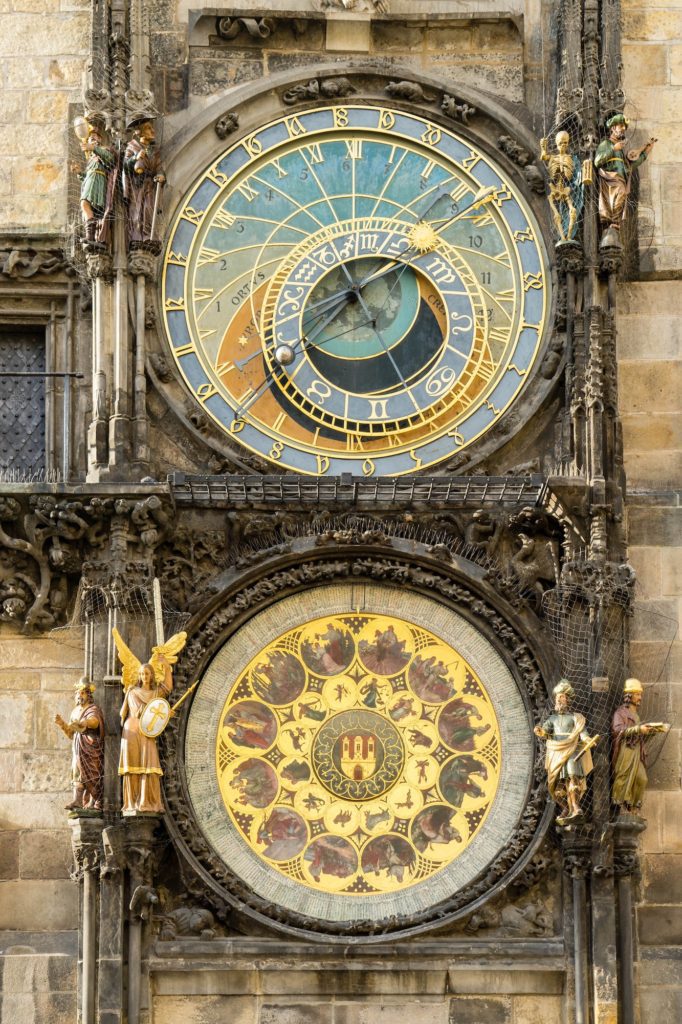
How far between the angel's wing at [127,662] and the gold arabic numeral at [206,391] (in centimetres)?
152

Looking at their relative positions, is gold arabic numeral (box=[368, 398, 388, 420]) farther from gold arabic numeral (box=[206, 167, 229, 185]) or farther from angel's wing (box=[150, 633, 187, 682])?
angel's wing (box=[150, 633, 187, 682])

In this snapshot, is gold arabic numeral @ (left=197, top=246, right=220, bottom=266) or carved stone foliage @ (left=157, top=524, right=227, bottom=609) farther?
gold arabic numeral @ (left=197, top=246, right=220, bottom=266)

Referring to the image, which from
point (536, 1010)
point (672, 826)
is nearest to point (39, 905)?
point (536, 1010)

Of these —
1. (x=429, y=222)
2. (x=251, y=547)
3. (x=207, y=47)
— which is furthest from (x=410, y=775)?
(x=207, y=47)

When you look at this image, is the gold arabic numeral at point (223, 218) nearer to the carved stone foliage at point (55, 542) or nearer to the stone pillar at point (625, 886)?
the carved stone foliage at point (55, 542)

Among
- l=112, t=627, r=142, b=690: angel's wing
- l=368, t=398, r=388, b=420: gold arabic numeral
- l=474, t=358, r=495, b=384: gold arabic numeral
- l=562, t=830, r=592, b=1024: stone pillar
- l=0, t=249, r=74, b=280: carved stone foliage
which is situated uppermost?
l=0, t=249, r=74, b=280: carved stone foliage

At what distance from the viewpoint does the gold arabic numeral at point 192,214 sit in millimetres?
14797

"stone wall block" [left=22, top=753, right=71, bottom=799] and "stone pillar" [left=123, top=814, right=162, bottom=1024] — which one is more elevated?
"stone wall block" [left=22, top=753, right=71, bottom=799]

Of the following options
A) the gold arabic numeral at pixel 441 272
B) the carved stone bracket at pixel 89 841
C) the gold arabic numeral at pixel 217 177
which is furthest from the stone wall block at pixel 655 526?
the carved stone bracket at pixel 89 841

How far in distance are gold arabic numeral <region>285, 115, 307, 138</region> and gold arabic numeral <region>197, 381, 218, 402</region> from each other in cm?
154

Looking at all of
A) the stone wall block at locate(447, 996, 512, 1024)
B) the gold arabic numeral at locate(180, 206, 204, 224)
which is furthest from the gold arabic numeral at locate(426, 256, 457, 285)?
the stone wall block at locate(447, 996, 512, 1024)

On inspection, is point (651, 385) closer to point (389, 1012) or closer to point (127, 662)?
point (127, 662)

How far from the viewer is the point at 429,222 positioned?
14.8m

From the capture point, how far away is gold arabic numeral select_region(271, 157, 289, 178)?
1488cm
